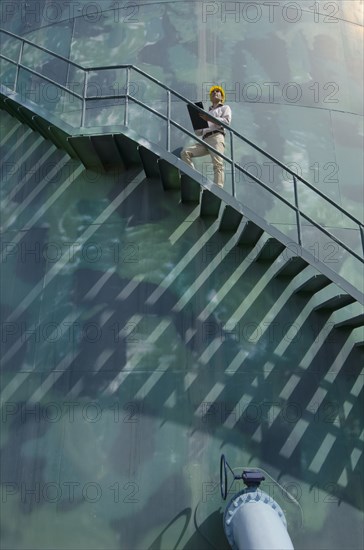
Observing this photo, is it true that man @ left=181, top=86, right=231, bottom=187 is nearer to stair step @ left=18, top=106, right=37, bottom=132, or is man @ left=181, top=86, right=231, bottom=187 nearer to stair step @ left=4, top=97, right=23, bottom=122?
stair step @ left=18, top=106, right=37, bottom=132

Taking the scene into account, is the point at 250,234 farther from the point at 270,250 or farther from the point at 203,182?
the point at 203,182

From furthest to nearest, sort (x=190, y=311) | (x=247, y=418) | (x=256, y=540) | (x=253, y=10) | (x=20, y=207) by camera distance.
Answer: (x=253, y=10) → (x=20, y=207) → (x=190, y=311) → (x=247, y=418) → (x=256, y=540)

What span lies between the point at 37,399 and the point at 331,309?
4.81 m

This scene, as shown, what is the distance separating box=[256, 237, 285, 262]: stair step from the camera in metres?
7.21

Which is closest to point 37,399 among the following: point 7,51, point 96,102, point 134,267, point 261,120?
point 134,267

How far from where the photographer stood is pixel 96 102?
930 centimetres

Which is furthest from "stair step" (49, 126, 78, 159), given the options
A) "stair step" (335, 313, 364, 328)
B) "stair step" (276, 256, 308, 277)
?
"stair step" (335, 313, 364, 328)

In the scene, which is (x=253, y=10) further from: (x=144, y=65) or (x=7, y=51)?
(x=7, y=51)

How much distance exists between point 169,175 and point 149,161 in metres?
0.41

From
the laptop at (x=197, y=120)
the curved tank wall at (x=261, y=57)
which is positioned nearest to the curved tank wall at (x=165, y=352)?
the curved tank wall at (x=261, y=57)

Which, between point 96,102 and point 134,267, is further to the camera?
point 96,102

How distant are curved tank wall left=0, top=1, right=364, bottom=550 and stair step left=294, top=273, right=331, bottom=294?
21 centimetres

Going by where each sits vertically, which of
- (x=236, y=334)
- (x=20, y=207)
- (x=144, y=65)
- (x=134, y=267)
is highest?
(x=144, y=65)

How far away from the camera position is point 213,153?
312 inches
